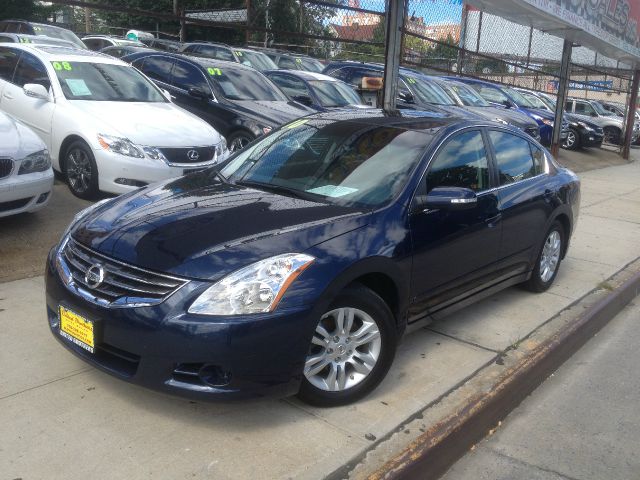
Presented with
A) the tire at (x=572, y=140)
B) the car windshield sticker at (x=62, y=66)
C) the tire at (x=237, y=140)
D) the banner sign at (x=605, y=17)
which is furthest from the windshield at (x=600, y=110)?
the car windshield sticker at (x=62, y=66)

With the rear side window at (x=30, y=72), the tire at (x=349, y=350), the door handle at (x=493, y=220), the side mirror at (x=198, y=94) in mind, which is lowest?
the tire at (x=349, y=350)

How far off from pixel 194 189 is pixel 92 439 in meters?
1.68

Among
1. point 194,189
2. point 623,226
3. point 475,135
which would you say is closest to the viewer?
point 194,189

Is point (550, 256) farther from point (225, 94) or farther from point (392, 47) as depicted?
point (225, 94)

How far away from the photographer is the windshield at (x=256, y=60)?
1650 cm

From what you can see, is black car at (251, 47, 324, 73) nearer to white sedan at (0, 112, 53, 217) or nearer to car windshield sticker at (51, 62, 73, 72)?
car windshield sticker at (51, 62, 73, 72)

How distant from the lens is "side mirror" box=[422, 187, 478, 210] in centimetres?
397

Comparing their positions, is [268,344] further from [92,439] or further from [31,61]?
[31,61]

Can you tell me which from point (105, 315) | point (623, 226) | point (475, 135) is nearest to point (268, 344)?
point (105, 315)

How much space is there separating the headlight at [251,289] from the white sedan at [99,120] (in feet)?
12.9

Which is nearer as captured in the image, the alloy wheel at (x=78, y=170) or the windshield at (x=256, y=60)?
the alloy wheel at (x=78, y=170)

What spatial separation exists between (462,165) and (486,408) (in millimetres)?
1703

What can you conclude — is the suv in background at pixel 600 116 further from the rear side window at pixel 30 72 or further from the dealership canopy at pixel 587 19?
the rear side window at pixel 30 72

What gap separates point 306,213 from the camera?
3633mm
